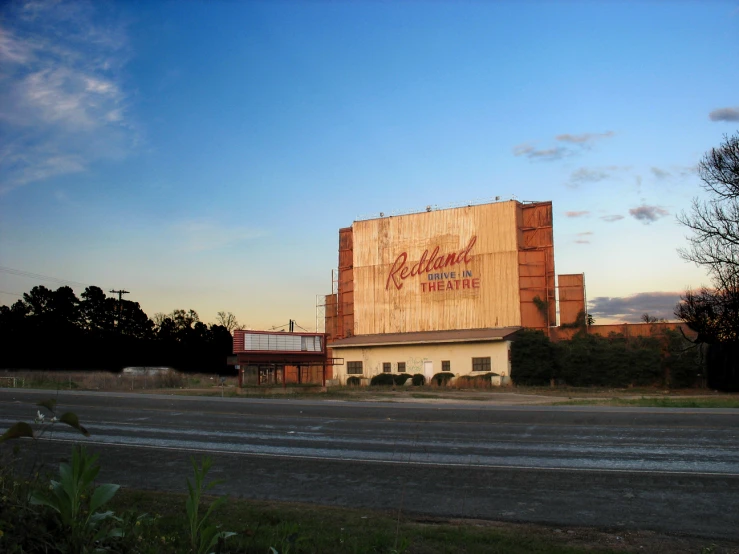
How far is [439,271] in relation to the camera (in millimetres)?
52906

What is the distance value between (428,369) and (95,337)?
172 ft

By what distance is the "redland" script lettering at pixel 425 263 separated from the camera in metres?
51.8

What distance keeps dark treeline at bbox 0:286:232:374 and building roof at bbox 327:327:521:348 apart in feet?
119

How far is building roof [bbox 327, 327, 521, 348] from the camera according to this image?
4741 cm

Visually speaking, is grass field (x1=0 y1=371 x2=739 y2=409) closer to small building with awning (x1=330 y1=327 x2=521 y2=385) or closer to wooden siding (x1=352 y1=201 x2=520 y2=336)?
small building with awning (x1=330 y1=327 x2=521 y2=385)

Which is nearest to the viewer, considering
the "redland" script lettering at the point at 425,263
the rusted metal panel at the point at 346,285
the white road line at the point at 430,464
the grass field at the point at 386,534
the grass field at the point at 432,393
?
the grass field at the point at 386,534

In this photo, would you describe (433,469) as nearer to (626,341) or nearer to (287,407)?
(287,407)

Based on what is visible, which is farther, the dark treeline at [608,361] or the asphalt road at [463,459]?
the dark treeline at [608,361]

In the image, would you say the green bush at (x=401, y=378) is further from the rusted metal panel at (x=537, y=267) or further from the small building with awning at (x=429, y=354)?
the rusted metal panel at (x=537, y=267)

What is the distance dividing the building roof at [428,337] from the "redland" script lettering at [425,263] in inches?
173

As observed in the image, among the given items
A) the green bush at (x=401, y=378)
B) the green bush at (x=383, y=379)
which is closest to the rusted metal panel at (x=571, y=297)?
the green bush at (x=401, y=378)

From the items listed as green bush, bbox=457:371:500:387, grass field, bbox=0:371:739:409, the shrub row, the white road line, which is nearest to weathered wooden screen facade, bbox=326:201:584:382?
green bush, bbox=457:371:500:387

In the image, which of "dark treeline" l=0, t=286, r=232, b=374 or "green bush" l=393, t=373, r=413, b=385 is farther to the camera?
"dark treeline" l=0, t=286, r=232, b=374

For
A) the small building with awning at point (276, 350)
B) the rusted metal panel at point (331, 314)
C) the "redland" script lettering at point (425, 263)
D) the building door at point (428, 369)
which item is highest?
the "redland" script lettering at point (425, 263)
